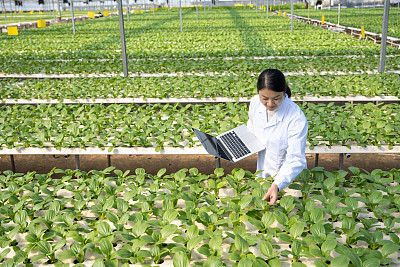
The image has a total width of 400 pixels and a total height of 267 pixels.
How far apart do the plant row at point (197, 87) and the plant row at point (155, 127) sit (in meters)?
1.10

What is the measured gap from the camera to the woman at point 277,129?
2168 millimetres

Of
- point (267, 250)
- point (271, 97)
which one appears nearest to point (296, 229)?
point (267, 250)

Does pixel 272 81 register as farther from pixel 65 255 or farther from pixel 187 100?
pixel 187 100

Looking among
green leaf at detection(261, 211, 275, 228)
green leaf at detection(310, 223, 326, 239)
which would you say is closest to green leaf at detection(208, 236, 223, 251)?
green leaf at detection(261, 211, 275, 228)

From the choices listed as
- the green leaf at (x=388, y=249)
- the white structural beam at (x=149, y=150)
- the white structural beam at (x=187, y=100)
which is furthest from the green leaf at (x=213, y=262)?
the white structural beam at (x=187, y=100)

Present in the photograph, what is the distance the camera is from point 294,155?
225 centimetres

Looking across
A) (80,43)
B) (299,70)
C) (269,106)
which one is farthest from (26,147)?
(80,43)

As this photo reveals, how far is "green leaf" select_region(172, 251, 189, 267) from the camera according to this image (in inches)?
67.6

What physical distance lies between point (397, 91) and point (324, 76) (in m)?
1.48

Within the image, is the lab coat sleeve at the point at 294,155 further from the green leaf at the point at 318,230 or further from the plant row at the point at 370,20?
the plant row at the point at 370,20

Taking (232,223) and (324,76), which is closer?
(232,223)

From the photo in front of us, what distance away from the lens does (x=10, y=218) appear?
231 cm

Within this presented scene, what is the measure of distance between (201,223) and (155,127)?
2.08 metres

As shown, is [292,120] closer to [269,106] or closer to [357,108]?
[269,106]
